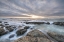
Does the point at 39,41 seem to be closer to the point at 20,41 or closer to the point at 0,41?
the point at 20,41

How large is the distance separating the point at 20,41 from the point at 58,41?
4626 millimetres

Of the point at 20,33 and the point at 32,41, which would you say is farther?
the point at 20,33

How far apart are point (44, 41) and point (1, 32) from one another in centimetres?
835

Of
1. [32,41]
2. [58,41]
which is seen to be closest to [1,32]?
[32,41]

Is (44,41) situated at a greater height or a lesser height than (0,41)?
greater

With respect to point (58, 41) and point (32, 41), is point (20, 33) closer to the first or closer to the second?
point (32, 41)

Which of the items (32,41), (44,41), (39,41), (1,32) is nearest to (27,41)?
(32,41)

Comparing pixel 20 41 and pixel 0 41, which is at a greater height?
pixel 20 41

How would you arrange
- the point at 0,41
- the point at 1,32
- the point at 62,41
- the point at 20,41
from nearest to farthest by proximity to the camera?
the point at 20,41
the point at 62,41
the point at 0,41
the point at 1,32

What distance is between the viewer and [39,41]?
19.4 feet

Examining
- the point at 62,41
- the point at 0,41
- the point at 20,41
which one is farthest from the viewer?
the point at 0,41

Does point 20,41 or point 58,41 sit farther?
point 58,41

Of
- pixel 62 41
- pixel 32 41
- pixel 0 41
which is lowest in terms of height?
pixel 0 41

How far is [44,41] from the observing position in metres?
5.91
